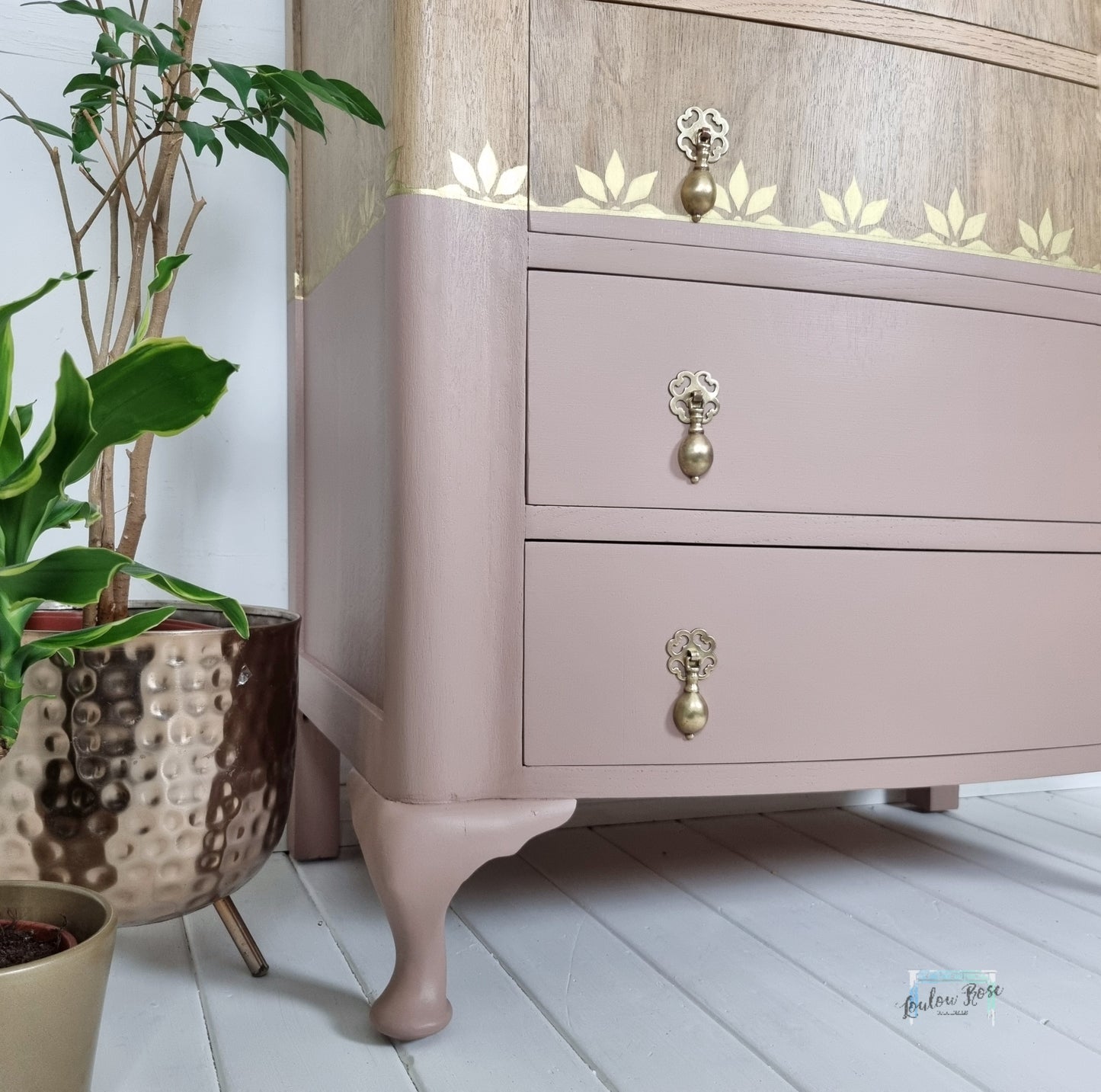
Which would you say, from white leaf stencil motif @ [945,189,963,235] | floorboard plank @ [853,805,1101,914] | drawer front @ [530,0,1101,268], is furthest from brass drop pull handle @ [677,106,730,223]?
floorboard plank @ [853,805,1101,914]

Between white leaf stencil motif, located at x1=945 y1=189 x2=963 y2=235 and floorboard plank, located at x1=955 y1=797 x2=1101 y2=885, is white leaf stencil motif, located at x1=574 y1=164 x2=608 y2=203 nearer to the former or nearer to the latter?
white leaf stencil motif, located at x1=945 y1=189 x2=963 y2=235

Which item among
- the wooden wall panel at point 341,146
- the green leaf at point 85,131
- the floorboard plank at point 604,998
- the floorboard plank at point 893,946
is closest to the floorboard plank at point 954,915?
the floorboard plank at point 893,946

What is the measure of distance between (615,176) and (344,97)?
0.22 metres

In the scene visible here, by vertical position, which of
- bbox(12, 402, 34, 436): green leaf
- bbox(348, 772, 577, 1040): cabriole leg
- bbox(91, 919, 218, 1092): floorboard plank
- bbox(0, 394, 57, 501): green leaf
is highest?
bbox(12, 402, 34, 436): green leaf

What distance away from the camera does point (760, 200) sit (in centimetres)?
85

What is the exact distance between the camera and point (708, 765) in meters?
0.84

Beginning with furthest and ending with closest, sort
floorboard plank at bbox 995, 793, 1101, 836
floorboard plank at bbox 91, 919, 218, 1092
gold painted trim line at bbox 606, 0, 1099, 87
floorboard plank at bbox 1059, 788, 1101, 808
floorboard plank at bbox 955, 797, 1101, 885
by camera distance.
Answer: floorboard plank at bbox 1059, 788, 1101, 808 → floorboard plank at bbox 995, 793, 1101, 836 → floorboard plank at bbox 955, 797, 1101, 885 → gold painted trim line at bbox 606, 0, 1099, 87 → floorboard plank at bbox 91, 919, 218, 1092

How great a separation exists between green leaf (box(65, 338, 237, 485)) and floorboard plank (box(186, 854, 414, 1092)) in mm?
452

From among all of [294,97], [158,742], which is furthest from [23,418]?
[294,97]

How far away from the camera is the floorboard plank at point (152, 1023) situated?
2.40ft

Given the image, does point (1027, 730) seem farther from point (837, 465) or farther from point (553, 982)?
point (553, 982)

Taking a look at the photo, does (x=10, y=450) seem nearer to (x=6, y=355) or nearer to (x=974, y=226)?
(x=6, y=355)

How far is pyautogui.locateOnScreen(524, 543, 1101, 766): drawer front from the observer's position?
81 cm

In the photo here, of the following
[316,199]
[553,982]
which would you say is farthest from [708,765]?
[316,199]
